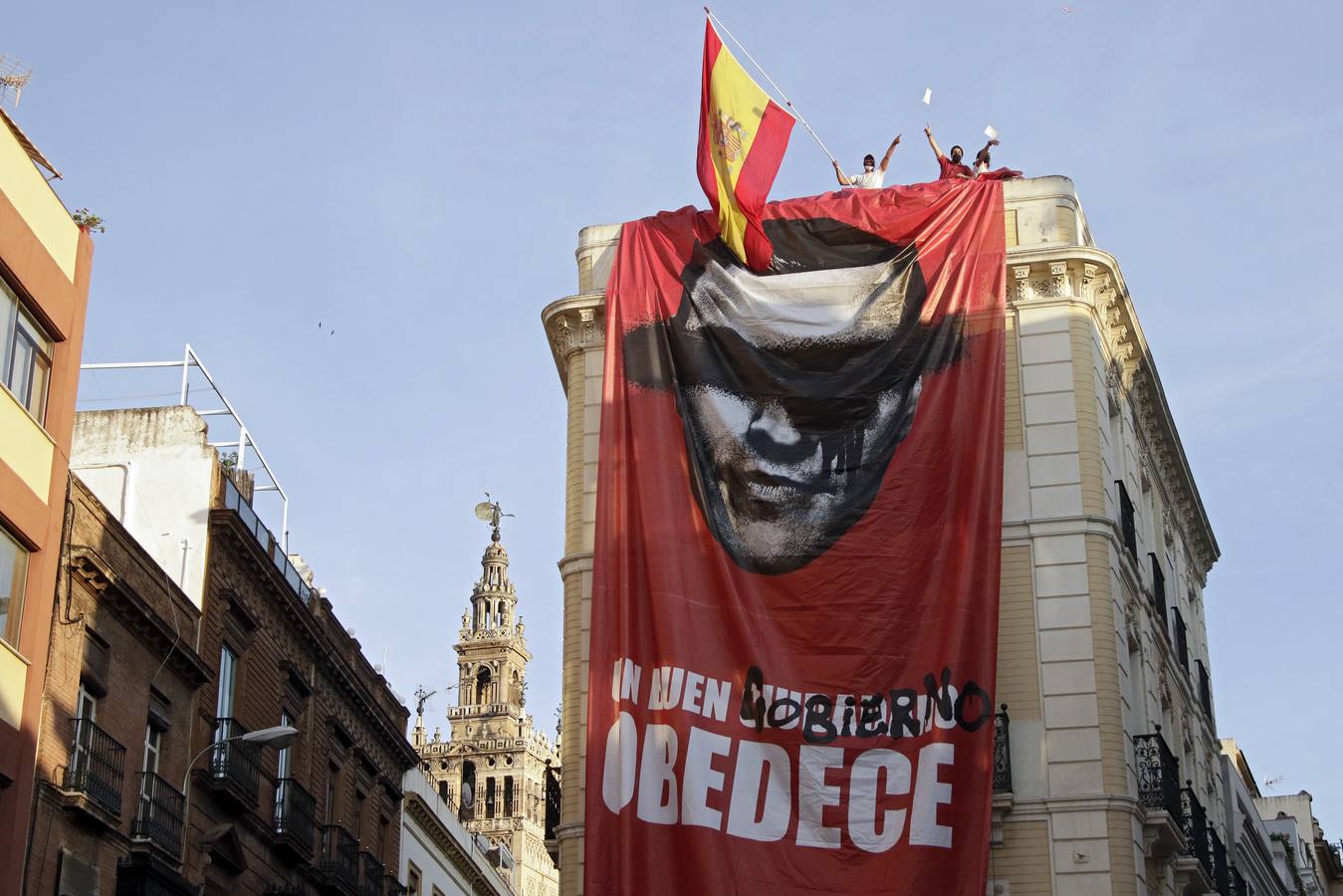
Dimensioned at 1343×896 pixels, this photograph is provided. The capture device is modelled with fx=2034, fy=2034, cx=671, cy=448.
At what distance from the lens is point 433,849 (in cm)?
5275

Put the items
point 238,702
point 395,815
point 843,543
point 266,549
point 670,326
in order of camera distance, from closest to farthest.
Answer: point 843,543 < point 670,326 < point 238,702 < point 266,549 < point 395,815

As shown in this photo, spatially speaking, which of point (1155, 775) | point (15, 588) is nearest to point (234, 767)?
point (15, 588)

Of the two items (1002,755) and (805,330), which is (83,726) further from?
(1002,755)

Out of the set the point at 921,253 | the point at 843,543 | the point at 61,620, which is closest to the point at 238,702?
the point at 61,620

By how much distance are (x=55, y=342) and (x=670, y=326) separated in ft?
30.5

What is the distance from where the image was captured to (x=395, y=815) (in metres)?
48.0

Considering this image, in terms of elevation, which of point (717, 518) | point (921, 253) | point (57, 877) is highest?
point (921, 253)

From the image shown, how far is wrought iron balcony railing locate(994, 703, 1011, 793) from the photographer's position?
29281mm

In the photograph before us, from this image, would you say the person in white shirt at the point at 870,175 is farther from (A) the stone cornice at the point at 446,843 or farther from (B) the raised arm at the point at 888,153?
(A) the stone cornice at the point at 446,843

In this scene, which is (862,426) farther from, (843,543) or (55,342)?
(55,342)

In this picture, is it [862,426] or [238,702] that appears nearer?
[862,426]

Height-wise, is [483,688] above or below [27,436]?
above

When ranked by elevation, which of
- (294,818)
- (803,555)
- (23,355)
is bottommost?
(294,818)

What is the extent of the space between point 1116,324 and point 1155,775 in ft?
24.5
